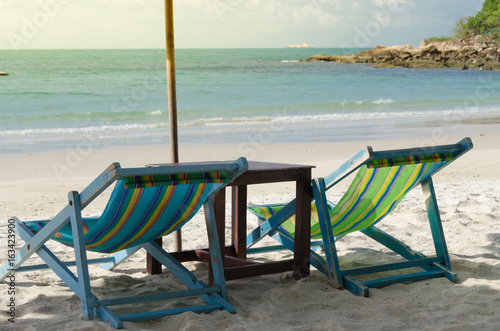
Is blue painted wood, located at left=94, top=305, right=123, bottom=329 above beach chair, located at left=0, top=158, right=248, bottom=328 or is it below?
below

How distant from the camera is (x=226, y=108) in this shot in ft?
55.2

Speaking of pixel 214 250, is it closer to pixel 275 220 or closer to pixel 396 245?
pixel 275 220

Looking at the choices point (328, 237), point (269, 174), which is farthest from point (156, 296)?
point (328, 237)

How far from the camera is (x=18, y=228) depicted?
272cm

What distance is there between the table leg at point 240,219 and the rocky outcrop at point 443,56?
1582 inches

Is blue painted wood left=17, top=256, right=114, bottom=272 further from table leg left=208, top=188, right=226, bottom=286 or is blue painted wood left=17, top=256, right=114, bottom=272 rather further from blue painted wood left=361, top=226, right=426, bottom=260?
blue painted wood left=361, top=226, right=426, bottom=260

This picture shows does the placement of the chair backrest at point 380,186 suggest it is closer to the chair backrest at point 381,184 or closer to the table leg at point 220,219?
the chair backrest at point 381,184

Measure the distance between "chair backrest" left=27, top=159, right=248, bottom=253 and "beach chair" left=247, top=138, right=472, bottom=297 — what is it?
599 millimetres

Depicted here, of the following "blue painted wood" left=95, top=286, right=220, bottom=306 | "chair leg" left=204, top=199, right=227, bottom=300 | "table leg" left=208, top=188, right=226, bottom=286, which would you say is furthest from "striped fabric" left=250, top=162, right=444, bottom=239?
"blue painted wood" left=95, top=286, right=220, bottom=306

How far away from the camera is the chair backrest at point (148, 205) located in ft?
7.16

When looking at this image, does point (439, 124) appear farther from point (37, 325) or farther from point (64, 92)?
point (64, 92)

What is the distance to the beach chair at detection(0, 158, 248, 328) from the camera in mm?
2152

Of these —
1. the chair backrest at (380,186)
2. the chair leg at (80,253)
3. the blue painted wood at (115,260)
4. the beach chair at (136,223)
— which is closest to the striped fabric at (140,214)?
the beach chair at (136,223)

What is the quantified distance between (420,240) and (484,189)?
1821mm
